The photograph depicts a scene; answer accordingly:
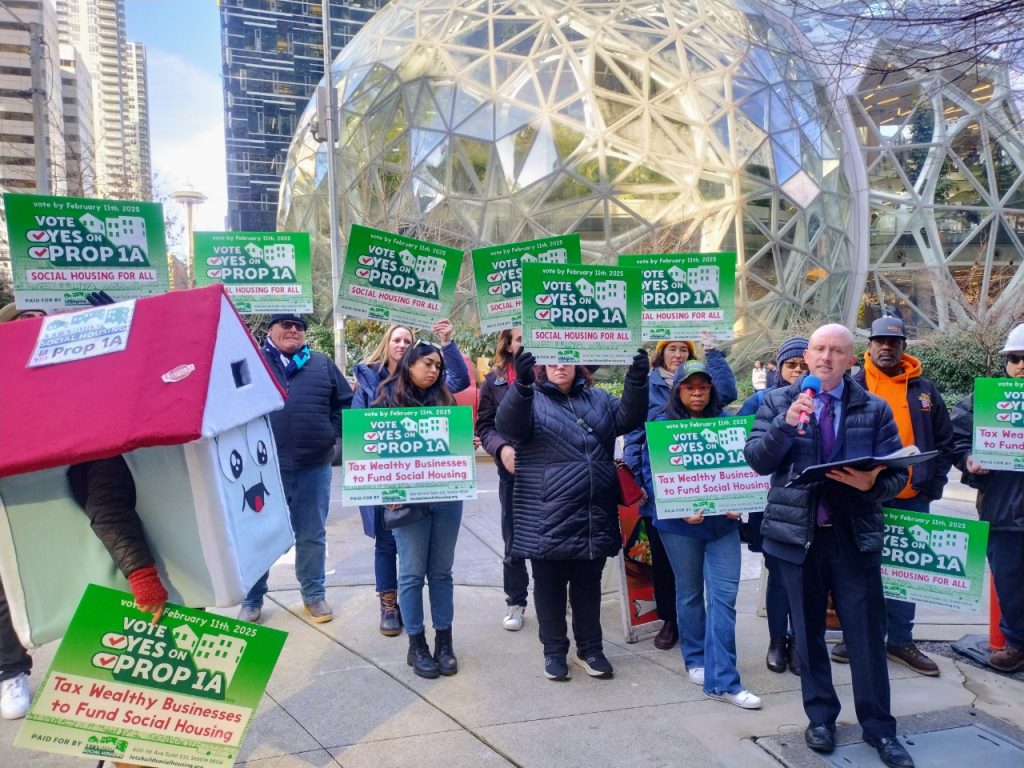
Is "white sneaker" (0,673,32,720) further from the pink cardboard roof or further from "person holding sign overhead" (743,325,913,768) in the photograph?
"person holding sign overhead" (743,325,913,768)

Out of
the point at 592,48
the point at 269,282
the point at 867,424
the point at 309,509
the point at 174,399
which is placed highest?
the point at 592,48

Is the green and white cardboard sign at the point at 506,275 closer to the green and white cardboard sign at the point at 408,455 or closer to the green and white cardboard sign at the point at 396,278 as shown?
the green and white cardboard sign at the point at 396,278

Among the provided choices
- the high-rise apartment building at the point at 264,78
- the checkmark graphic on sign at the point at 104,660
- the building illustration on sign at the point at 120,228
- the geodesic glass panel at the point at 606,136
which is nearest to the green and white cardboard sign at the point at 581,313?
the building illustration on sign at the point at 120,228

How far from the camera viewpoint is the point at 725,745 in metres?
3.75

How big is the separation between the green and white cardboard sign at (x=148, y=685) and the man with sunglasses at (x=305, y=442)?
2292 millimetres

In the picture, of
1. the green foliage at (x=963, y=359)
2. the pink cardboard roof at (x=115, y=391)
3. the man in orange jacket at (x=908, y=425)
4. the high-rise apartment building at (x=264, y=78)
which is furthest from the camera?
the high-rise apartment building at (x=264, y=78)

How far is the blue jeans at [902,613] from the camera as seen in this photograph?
481cm

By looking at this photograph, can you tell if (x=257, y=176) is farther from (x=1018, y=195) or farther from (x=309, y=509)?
(x=309, y=509)

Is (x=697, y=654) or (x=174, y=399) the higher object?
(x=174, y=399)

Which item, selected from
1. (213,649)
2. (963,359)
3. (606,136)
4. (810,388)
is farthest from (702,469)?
(606,136)

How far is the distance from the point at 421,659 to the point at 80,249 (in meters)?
2.98

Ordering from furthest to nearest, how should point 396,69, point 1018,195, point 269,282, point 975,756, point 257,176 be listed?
point 257,176
point 1018,195
point 396,69
point 269,282
point 975,756

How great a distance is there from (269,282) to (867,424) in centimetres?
363

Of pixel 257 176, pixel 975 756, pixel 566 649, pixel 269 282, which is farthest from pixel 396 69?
pixel 257 176
